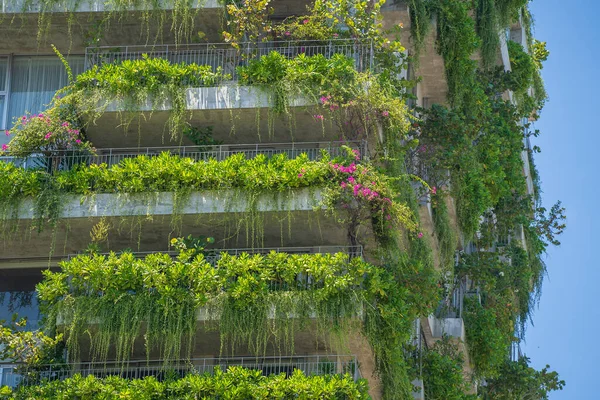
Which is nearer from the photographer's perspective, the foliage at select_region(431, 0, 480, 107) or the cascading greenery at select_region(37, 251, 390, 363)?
the cascading greenery at select_region(37, 251, 390, 363)

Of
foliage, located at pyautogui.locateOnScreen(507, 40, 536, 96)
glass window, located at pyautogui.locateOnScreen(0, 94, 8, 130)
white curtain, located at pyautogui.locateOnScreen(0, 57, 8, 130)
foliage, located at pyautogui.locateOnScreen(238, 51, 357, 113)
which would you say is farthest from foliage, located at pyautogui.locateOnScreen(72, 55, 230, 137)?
foliage, located at pyautogui.locateOnScreen(507, 40, 536, 96)

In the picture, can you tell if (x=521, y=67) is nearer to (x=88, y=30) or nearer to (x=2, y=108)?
(x=88, y=30)

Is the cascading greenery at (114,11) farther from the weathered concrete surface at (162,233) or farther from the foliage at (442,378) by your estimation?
the foliage at (442,378)

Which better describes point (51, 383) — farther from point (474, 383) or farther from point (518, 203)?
point (518, 203)

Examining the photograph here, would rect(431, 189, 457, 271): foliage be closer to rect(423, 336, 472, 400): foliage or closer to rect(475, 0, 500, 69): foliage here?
rect(423, 336, 472, 400): foliage

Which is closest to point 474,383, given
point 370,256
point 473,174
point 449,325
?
point 449,325

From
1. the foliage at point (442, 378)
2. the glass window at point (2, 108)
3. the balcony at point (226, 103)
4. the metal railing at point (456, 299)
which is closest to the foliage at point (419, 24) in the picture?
the balcony at point (226, 103)

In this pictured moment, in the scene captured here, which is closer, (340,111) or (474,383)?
(340,111)
